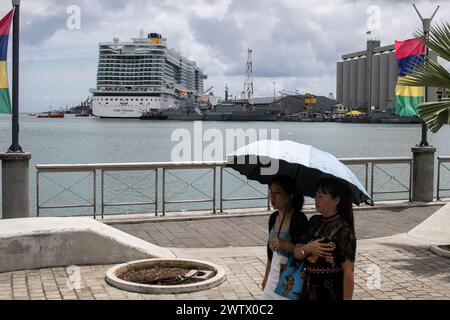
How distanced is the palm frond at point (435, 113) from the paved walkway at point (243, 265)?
181 centimetres

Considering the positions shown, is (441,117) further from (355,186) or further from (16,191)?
(16,191)

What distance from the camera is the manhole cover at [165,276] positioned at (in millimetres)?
6629

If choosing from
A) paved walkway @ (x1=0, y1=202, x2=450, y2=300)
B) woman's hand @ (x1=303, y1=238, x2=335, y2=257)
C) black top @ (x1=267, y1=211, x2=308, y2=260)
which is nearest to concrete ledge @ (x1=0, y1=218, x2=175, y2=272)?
paved walkway @ (x1=0, y1=202, x2=450, y2=300)

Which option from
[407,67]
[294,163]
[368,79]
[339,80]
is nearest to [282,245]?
[294,163]

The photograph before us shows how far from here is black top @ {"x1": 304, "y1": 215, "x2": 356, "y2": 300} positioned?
388cm

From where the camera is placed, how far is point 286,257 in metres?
4.18

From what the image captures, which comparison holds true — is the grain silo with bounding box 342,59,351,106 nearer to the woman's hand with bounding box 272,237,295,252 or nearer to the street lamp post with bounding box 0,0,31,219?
the street lamp post with bounding box 0,0,31,219

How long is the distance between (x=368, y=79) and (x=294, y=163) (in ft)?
539

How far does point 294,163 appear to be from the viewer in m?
4.35

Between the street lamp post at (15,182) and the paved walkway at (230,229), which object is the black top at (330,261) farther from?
the street lamp post at (15,182)

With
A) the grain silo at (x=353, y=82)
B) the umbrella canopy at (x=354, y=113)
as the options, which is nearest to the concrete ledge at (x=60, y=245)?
the umbrella canopy at (x=354, y=113)

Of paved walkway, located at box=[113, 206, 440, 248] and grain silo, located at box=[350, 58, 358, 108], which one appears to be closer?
paved walkway, located at box=[113, 206, 440, 248]

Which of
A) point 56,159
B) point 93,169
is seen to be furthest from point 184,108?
point 93,169

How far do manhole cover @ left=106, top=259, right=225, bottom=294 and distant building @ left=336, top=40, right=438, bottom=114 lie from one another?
135 m
